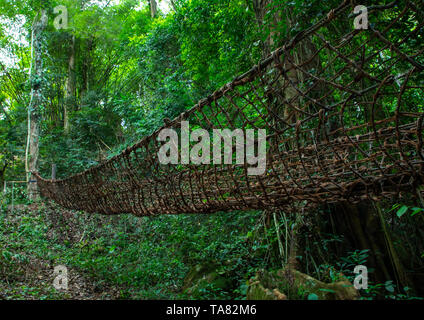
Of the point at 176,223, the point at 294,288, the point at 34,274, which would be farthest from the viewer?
the point at 176,223

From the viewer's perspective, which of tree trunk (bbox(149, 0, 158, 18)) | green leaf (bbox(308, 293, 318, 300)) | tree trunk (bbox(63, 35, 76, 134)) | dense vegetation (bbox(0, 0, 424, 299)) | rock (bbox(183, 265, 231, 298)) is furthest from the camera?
tree trunk (bbox(63, 35, 76, 134))

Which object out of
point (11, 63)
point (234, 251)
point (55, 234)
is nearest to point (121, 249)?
point (55, 234)

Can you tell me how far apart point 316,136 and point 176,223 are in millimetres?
3151

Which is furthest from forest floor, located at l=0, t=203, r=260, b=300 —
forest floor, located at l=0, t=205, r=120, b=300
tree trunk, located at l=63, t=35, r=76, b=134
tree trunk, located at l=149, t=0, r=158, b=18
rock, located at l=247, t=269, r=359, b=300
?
tree trunk, located at l=149, t=0, r=158, b=18

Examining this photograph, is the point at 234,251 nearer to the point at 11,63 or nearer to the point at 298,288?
the point at 298,288

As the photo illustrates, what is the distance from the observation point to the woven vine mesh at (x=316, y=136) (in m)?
0.79

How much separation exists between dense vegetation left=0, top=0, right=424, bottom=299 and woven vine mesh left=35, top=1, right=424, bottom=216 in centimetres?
30

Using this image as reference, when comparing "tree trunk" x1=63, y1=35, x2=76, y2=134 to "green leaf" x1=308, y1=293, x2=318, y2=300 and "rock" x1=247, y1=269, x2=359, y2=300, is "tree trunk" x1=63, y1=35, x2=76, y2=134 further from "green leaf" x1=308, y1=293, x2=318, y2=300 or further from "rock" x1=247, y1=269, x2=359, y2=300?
"green leaf" x1=308, y1=293, x2=318, y2=300

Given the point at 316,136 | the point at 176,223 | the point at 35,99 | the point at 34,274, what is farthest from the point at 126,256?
the point at 35,99

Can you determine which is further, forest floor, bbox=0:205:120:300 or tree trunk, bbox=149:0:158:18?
tree trunk, bbox=149:0:158:18

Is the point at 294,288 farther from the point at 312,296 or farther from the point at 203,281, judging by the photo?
the point at 203,281

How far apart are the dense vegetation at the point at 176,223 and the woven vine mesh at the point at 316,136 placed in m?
0.30

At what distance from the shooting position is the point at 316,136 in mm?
912

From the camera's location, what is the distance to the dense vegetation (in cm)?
215
